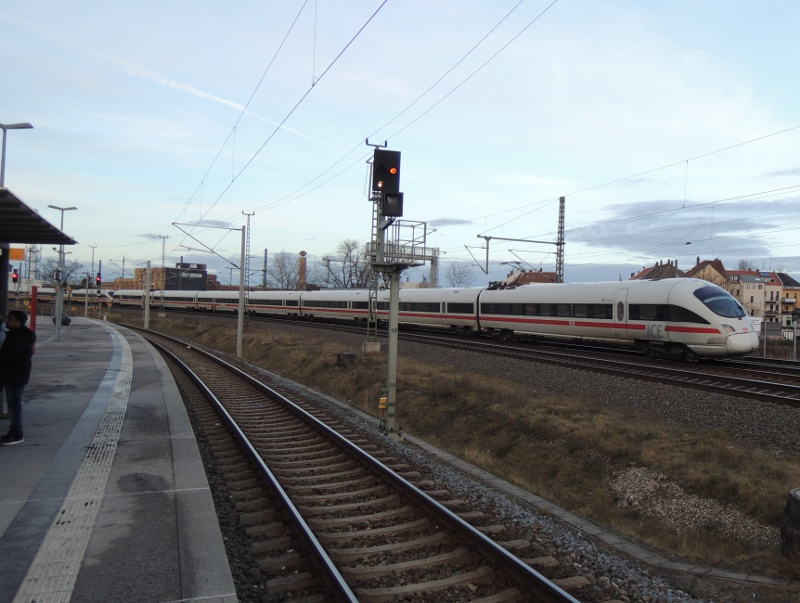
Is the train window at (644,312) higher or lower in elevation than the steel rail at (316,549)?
higher

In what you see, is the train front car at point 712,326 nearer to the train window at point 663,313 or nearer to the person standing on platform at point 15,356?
the train window at point 663,313

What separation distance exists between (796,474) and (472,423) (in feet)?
A: 21.8

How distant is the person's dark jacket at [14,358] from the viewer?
8.22 m

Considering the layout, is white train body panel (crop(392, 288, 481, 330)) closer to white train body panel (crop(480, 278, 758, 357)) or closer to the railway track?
white train body panel (crop(480, 278, 758, 357))

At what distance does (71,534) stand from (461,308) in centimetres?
2819

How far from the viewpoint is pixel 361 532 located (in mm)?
5867

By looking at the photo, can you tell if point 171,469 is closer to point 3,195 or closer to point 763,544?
point 3,195

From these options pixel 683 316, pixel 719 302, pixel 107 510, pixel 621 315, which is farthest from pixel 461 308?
pixel 107 510

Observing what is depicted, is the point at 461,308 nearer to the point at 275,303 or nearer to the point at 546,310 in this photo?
the point at 546,310

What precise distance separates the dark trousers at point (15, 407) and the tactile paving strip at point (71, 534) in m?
0.99

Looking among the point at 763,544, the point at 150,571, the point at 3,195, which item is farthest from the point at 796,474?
the point at 3,195

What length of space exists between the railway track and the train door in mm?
14474

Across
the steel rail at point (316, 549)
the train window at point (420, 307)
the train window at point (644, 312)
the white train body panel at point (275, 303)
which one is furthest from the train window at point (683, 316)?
the white train body panel at point (275, 303)

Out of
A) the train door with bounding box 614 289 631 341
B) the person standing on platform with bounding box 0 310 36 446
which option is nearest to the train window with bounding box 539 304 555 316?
the train door with bounding box 614 289 631 341
